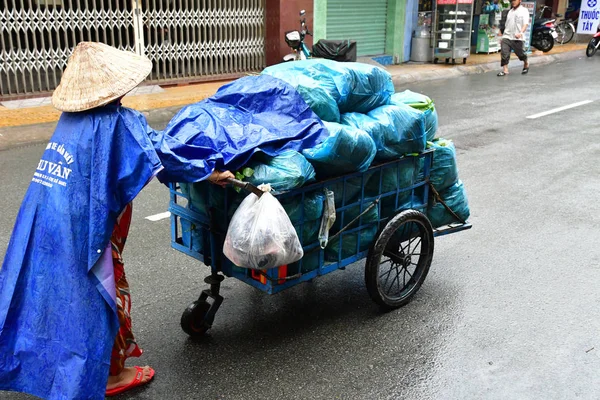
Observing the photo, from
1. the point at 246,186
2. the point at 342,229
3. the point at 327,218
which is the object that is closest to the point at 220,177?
the point at 246,186

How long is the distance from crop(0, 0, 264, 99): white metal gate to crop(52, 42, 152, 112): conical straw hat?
25.3 feet

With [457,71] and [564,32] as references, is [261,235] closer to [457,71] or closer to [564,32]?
[457,71]

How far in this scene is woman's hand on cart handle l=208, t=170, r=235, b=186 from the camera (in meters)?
3.00

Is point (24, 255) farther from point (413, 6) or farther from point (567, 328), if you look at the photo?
point (413, 6)

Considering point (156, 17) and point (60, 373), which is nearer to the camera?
point (60, 373)

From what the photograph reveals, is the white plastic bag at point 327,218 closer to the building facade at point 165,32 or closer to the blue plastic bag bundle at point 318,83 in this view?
the blue plastic bag bundle at point 318,83

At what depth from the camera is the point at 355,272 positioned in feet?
14.9

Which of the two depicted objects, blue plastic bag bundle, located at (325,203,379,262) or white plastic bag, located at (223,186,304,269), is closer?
white plastic bag, located at (223,186,304,269)

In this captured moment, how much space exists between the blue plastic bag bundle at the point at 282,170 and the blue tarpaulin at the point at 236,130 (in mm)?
56

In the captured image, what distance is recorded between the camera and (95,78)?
276 cm

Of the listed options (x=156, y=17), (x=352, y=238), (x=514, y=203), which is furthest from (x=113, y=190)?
(x=156, y=17)

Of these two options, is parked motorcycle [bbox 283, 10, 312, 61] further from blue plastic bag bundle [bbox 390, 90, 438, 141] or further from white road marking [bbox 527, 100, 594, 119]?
blue plastic bag bundle [bbox 390, 90, 438, 141]

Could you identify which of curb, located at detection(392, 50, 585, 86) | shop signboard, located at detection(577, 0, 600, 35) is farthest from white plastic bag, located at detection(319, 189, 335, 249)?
shop signboard, located at detection(577, 0, 600, 35)

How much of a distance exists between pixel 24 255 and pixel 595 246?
4.08 metres
